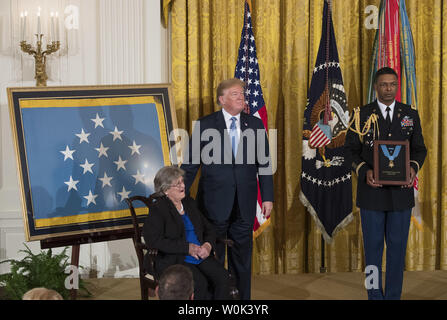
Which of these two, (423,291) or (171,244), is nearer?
(171,244)

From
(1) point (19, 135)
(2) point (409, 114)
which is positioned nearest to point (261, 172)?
(2) point (409, 114)

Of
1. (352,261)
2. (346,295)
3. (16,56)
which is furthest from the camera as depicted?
(352,261)

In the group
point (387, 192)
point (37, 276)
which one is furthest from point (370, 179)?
point (37, 276)

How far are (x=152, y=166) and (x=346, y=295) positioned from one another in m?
1.99

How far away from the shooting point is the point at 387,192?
12.3 ft

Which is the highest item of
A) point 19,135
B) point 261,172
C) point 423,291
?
point 19,135

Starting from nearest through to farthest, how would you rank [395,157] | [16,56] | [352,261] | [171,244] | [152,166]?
[171,244] → [395,157] → [152,166] → [16,56] → [352,261]

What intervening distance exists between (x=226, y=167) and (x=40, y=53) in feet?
7.24

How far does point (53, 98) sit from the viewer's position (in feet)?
12.8

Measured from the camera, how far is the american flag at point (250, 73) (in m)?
4.82

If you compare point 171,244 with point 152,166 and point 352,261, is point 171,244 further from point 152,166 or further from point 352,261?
point 352,261

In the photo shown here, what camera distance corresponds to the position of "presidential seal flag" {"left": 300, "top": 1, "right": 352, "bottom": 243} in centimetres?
485

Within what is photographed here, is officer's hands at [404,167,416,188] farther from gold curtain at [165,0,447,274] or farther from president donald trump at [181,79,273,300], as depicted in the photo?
gold curtain at [165,0,447,274]

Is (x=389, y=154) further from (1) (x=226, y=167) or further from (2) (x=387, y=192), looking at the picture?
(1) (x=226, y=167)
